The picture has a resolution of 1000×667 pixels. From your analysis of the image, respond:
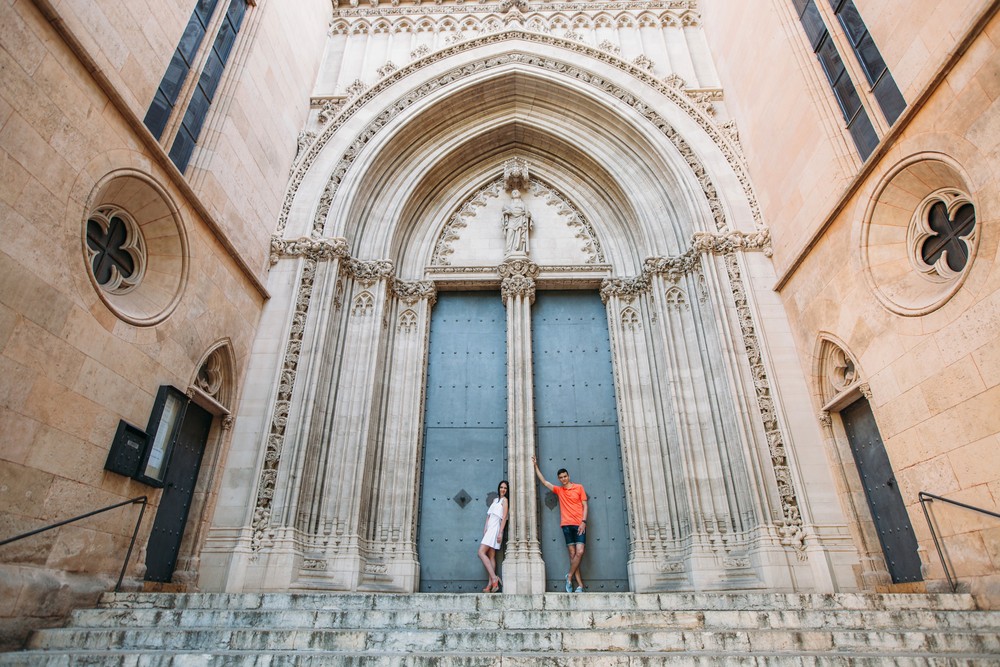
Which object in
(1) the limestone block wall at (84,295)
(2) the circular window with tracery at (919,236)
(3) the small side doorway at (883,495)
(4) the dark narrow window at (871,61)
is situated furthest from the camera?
(4) the dark narrow window at (871,61)

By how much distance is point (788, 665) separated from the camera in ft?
12.4

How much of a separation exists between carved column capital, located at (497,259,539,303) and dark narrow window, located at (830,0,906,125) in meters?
5.68

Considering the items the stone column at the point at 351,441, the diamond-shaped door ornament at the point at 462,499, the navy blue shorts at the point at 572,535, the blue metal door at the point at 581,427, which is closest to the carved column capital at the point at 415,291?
the stone column at the point at 351,441

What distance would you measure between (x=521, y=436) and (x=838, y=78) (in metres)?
6.95

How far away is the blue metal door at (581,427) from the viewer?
8.82 metres

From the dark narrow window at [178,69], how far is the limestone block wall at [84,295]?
0.38 m

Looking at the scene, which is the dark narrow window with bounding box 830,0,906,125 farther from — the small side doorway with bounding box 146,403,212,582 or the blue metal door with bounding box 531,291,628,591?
the small side doorway with bounding box 146,403,212,582

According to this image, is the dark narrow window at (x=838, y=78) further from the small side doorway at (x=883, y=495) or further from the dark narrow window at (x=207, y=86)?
the dark narrow window at (x=207, y=86)

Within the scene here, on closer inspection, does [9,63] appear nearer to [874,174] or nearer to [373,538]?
[373,538]

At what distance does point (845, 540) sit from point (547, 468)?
425cm

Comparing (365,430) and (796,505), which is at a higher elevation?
(365,430)

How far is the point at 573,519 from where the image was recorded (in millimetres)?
8328

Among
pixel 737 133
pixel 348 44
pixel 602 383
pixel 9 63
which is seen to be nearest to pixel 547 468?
pixel 602 383

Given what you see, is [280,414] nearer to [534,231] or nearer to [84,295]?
[84,295]
